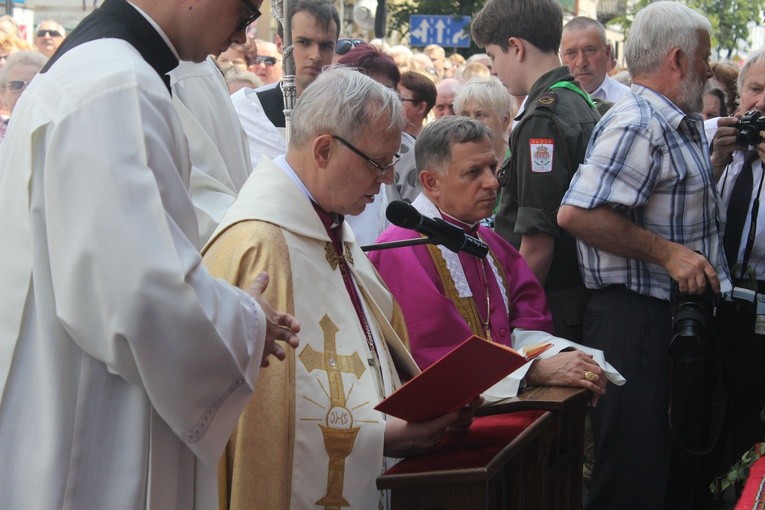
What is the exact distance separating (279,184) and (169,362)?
1153 mm

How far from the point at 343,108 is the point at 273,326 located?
100 centimetres

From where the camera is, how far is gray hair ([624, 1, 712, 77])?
14.9ft

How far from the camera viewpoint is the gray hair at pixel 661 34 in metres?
4.54

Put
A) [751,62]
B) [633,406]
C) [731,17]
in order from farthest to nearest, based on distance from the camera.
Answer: [731,17] → [751,62] → [633,406]

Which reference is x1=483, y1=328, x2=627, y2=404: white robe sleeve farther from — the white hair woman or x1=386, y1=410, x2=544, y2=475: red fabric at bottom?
the white hair woman

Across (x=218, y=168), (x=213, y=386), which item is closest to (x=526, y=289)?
(x=218, y=168)

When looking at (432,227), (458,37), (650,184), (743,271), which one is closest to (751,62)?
(743,271)

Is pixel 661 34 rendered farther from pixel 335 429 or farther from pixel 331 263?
pixel 335 429

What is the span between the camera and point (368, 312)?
11.0ft

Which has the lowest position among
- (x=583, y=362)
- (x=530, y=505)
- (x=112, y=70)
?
(x=530, y=505)

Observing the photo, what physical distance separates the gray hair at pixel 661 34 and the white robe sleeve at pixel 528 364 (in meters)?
1.28

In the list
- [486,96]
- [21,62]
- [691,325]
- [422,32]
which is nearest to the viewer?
[691,325]

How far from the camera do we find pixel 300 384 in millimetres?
2992

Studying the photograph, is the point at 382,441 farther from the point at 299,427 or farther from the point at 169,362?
the point at 169,362
